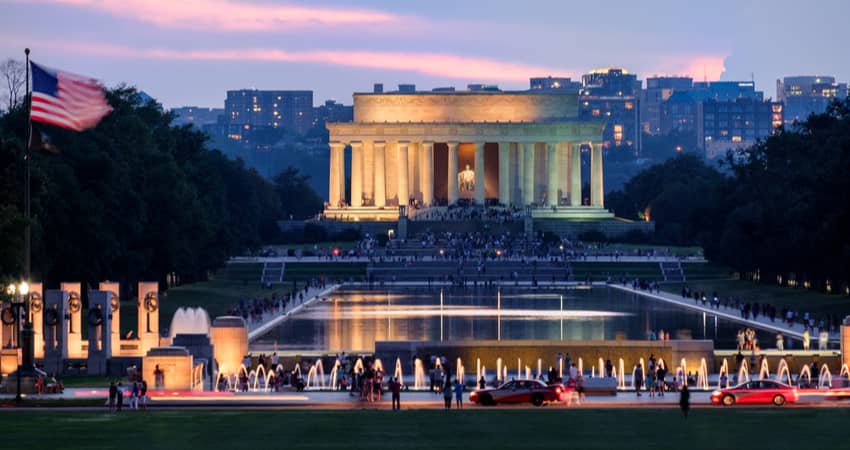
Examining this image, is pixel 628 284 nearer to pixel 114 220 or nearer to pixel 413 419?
pixel 114 220

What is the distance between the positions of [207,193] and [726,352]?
62.5 metres

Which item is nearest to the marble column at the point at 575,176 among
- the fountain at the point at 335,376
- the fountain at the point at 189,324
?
the fountain at the point at 189,324

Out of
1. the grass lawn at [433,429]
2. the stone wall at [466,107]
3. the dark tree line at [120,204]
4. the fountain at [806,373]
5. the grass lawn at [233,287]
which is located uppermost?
the stone wall at [466,107]

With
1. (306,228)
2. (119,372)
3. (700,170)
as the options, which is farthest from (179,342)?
(700,170)

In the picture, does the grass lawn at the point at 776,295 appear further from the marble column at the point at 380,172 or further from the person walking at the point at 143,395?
the marble column at the point at 380,172

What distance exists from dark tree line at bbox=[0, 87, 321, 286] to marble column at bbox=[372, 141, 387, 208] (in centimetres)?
4345

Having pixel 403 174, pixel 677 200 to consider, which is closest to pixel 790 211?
pixel 677 200

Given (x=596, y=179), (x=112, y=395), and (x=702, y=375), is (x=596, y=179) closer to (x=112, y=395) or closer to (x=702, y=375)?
(x=702, y=375)

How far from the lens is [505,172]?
179 m

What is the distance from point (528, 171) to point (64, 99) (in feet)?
422

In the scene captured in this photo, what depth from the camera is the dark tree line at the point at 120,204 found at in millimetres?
70812

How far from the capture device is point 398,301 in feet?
325

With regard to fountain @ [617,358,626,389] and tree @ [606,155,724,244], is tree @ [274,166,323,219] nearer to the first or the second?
tree @ [606,155,724,244]

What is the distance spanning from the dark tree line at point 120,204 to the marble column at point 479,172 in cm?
4668
